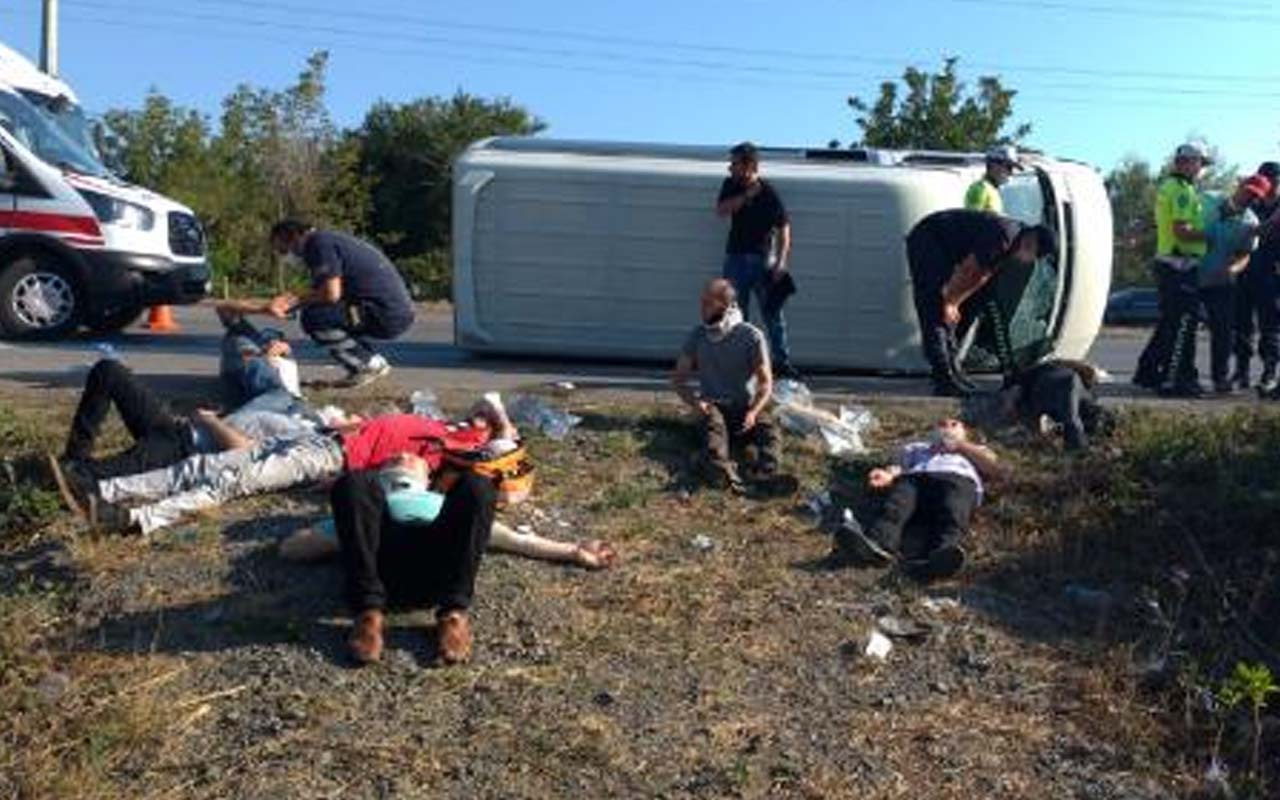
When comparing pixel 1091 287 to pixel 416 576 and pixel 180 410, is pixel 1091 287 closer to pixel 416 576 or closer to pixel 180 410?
pixel 180 410

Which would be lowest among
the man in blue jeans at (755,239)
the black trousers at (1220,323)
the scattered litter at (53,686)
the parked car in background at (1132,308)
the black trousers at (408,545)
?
the parked car in background at (1132,308)

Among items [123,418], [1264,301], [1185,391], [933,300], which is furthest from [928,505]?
[1264,301]

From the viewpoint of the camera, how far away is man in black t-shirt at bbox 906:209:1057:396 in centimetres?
1136

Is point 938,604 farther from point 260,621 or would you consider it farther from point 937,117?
point 937,117

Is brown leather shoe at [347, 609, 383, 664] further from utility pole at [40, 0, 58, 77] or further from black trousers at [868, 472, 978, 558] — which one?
utility pole at [40, 0, 58, 77]

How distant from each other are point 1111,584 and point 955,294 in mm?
3783

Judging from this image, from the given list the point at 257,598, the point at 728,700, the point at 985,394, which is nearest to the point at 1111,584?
the point at 728,700

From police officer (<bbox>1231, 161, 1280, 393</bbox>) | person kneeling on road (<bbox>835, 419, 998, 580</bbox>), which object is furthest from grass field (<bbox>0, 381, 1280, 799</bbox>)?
police officer (<bbox>1231, 161, 1280, 393</bbox>)

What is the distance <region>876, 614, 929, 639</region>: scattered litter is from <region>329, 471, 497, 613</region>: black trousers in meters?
1.81

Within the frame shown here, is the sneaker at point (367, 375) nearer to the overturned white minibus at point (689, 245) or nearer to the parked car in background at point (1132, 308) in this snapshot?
the overturned white minibus at point (689, 245)

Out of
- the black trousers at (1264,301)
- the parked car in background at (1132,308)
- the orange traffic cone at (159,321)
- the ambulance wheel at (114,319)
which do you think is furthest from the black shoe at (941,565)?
the parked car in background at (1132,308)

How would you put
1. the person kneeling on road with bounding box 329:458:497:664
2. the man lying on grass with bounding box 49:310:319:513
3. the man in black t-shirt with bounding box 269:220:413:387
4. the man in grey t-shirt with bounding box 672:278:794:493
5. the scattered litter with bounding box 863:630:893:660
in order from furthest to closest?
the man in black t-shirt with bounding box 269:220:413:387 → the man in grey t-shirt with bounding box 672:278:794:493 → the man lying on grass with bounding box 49:310:319:513 → the scattered litter with bounding box 863:630:893:660 → the person kneeling on road with bounding box 329:458:497:664

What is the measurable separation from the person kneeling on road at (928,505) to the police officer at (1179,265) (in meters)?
4.10

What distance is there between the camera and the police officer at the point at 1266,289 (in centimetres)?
1283
